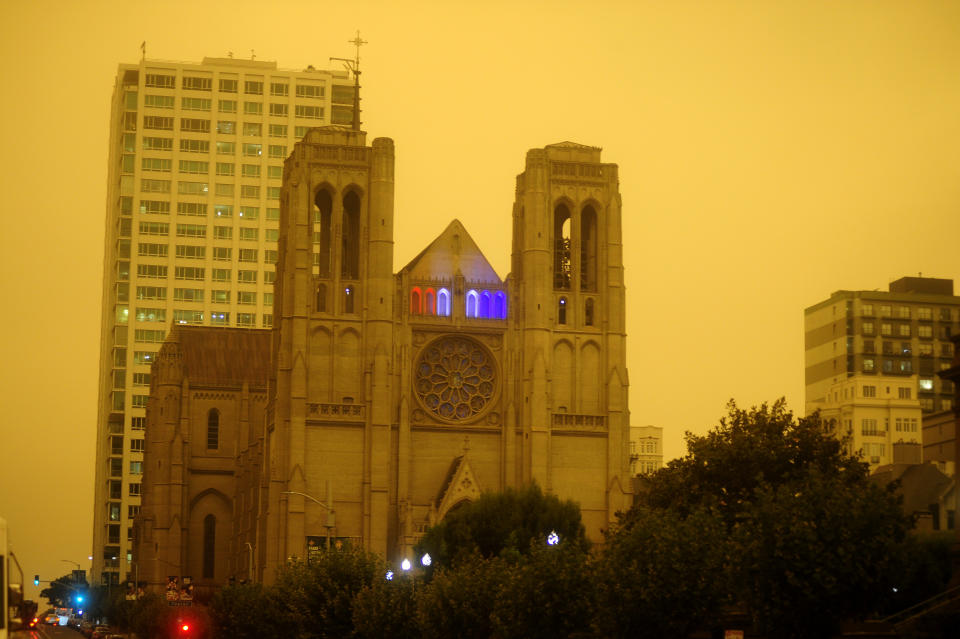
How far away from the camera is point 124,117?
191 m

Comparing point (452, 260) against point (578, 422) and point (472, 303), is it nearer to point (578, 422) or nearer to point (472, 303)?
point (472, 303)

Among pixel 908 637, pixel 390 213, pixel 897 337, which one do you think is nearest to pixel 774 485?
pixel 908 637

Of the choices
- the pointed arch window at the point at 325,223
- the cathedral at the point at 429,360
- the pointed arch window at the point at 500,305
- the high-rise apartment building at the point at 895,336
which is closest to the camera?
the cathedral at the point at 429,360

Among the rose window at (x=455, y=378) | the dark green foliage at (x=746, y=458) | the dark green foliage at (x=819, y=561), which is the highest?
the rose window at (x=455, y=378)

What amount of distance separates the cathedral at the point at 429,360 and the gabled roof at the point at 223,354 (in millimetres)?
27222

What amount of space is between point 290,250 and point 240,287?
8302cm

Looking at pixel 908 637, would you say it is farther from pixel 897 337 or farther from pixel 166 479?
pixel 897 337

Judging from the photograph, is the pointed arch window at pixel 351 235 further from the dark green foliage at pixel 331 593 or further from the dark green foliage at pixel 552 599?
the dark green foliage at pixel 552 599

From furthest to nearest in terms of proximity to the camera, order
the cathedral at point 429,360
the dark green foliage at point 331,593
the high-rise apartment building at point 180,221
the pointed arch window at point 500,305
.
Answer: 1. the high-rise apartment building at point 180,221
2. the pointed arch window at point 500,305
3. the cathedral at point 429,360
4. the dark green foliage at point 331,593


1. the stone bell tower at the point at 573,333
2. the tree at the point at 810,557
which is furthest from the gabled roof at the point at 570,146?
the tree at the point at 810,557

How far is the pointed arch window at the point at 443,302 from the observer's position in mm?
110375

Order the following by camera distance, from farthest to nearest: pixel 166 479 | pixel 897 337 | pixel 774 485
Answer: pixel 897 337 → pixel 166 479 → pixel 774 485

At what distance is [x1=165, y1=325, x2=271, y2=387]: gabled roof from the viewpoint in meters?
139

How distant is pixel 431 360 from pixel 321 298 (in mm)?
8348
